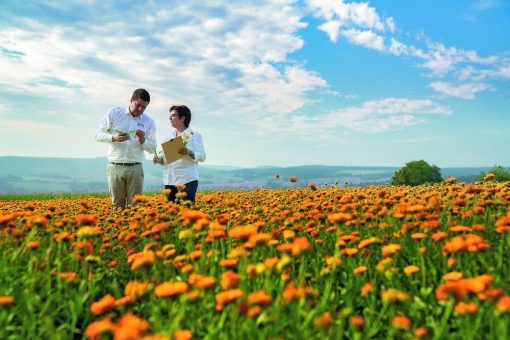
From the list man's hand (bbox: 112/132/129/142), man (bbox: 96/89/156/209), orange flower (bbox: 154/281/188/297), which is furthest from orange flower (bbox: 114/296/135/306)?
man (bbox: 96/89/156/209)

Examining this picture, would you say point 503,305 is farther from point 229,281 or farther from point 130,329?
point 130,329

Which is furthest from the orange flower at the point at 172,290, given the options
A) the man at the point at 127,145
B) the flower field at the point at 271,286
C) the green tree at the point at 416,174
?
the green tree at the point at 416,174

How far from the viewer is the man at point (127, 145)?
7852 millimetres

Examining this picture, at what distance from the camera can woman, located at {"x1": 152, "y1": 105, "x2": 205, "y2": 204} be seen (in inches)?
293

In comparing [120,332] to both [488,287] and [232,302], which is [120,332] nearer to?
[232,302]

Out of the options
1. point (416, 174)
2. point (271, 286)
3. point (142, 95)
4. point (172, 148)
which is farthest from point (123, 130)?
point (416, 174)

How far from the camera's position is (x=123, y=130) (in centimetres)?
798

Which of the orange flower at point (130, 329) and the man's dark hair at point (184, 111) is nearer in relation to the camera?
the orange flower at point (130, 329)

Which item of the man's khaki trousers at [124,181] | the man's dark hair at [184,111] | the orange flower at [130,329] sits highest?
the man's dark hair at [184,111]

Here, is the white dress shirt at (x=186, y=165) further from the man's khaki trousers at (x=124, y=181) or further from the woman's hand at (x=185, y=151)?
the man's khaki trousers at (x=124, y=181)

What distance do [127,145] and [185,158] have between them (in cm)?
133

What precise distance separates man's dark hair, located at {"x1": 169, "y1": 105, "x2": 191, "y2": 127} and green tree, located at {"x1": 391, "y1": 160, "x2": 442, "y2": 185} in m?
22.1

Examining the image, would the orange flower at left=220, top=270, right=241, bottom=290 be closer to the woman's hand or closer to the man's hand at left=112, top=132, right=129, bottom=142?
the woman's hand

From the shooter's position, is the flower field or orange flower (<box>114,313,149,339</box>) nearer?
orange flower (<box>114,313,149,339</box>)
